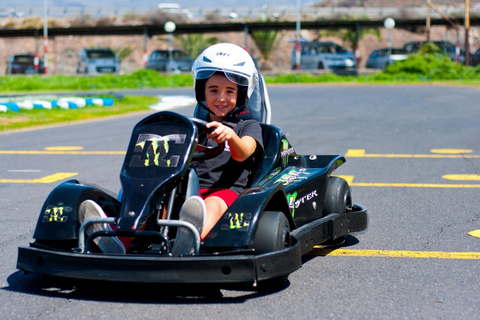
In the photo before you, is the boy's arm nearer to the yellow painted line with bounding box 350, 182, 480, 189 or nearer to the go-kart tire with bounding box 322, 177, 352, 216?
the go-kart tire with bounding box 322, 177, 352, 216

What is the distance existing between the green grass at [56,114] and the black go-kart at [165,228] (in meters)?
9.98

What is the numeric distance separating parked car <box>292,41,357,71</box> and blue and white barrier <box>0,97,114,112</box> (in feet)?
63.2

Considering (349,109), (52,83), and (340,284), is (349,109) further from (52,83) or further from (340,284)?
(52,83)

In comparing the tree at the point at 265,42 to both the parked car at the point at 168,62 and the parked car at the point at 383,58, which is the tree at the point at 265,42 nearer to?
the parked car at the point at 383,58

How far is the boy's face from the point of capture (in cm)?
444

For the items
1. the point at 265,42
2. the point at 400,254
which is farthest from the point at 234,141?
the point at 265,42

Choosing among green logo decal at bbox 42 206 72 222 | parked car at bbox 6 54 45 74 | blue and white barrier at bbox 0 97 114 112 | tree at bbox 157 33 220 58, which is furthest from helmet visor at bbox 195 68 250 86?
tree at bbox 157 33 220 58

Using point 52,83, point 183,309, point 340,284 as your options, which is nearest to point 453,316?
point 340,284

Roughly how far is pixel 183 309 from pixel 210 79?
1499 millimetres

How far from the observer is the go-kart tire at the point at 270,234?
3760mm

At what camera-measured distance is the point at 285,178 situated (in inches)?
A: 183

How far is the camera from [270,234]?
377 centimetres

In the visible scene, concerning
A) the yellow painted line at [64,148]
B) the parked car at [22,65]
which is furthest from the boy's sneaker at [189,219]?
the parked car at [22,65]

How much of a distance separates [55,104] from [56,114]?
1.57 meters
